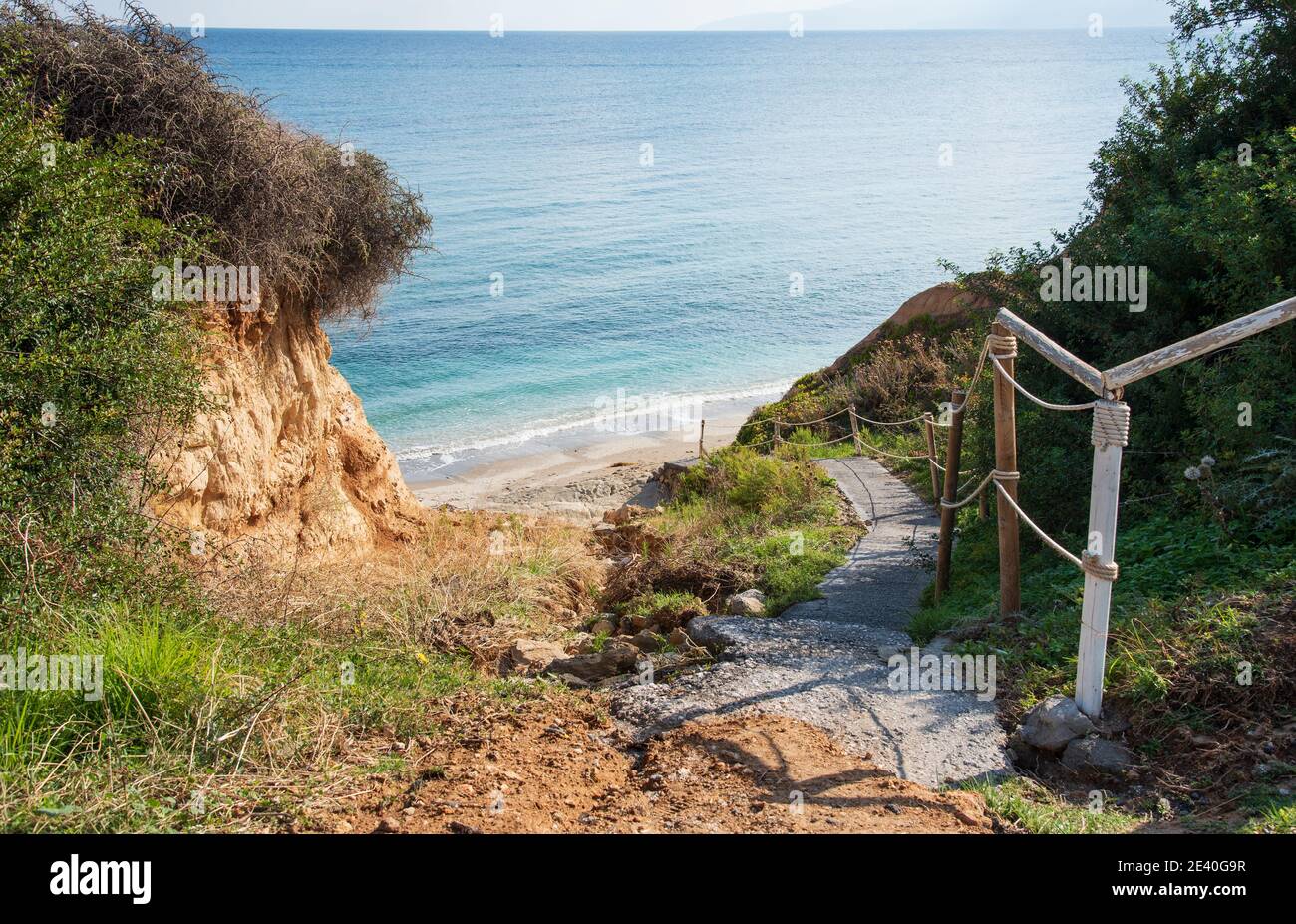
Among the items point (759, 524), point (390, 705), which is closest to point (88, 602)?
point (390, 705)

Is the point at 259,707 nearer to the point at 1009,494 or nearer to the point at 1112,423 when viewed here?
the point at 1112,423

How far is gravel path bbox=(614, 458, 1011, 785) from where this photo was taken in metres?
4.82

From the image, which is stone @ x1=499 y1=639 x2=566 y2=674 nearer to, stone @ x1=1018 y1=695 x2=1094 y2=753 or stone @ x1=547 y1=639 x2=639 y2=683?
stone @ x1=547 y1=639 x2=639 y2=683

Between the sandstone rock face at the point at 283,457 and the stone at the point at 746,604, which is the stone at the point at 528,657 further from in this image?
the sandstone rock face at the point at 283,457

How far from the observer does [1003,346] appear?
636cm

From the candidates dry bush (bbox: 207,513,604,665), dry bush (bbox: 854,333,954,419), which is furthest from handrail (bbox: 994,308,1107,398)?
dry bush (bbox: 854,333,954,419)

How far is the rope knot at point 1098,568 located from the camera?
4.52 meters

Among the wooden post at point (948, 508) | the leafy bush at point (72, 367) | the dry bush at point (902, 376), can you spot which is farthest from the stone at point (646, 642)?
the dry bush at point (902, 376)

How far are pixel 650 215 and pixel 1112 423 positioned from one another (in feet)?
163

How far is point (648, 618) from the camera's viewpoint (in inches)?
308

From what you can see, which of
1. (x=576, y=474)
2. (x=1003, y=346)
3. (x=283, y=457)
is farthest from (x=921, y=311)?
(x=1003, y=346)

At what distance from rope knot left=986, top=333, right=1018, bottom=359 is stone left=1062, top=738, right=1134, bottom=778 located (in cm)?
270

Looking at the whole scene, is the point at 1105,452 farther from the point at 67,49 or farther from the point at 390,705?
the point at 67,49

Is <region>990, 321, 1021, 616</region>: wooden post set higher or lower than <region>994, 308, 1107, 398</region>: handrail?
lower
